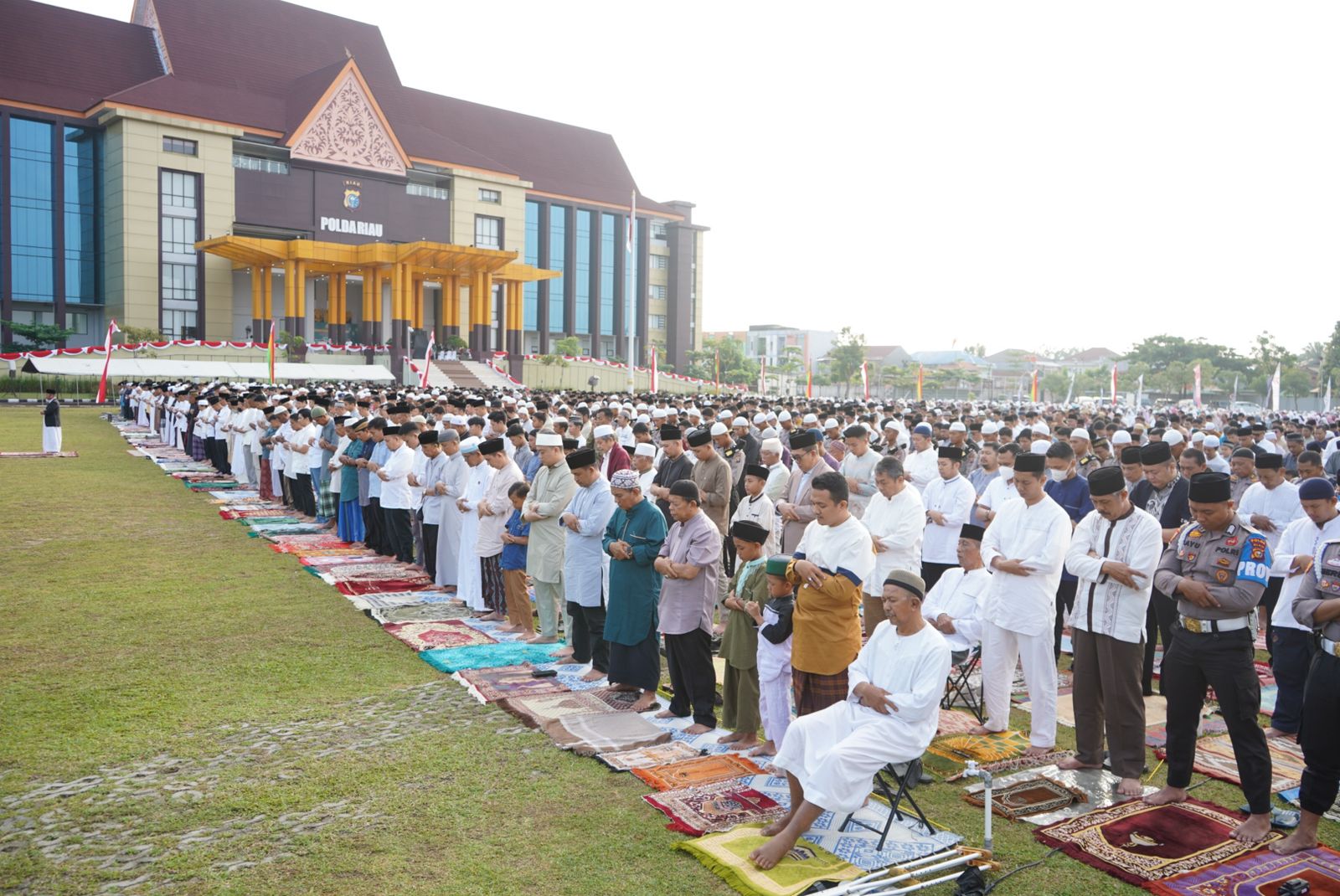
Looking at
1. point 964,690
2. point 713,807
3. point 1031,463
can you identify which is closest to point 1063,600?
point 964,690

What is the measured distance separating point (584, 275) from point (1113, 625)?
2286 inches

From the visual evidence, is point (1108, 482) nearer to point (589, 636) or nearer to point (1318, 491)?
point (1318, 491)

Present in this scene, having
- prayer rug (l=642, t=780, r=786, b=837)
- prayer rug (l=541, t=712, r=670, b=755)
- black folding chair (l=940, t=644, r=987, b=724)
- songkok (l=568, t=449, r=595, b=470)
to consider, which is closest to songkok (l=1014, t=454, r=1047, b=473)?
black folding chair (l=940, t=644, r=987, b=724)

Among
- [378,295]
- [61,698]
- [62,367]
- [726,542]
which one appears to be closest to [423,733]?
[61,698]

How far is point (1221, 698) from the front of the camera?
4.98 metres

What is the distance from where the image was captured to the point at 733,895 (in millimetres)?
4266

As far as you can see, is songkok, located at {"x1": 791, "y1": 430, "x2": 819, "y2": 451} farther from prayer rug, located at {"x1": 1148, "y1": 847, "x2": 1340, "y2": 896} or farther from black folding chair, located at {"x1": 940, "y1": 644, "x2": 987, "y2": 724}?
prayer rug, located at {"x1": 1148, "y1": 847, "x2": 1340, "y2": 896}

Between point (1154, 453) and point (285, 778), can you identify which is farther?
point (1154, 453)

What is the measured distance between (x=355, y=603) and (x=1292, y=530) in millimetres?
7972

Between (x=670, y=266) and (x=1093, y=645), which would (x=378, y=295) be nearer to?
(x=670, y=266)

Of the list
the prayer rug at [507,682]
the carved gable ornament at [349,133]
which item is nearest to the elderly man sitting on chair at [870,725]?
the prayer rug at [507,682]

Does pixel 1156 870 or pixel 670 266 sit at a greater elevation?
pixel 670 266

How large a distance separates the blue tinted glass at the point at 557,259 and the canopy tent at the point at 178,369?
2306 centimetres

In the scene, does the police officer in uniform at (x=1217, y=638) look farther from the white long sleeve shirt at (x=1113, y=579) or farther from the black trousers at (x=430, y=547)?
the black trousers at (x=430, y=547)
